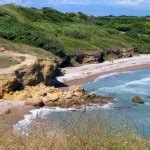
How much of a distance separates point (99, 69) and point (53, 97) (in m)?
28.0

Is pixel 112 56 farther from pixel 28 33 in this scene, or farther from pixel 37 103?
pixel 37 103

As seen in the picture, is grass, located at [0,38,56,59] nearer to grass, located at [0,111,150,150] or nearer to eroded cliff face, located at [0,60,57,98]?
eroded cliff face, located at [0,60,57,98]

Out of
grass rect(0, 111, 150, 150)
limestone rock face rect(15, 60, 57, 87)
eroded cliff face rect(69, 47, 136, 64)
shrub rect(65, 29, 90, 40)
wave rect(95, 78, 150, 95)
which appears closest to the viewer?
grass rect(0, 111, 150, 150)

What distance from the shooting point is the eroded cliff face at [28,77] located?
40.7 meters

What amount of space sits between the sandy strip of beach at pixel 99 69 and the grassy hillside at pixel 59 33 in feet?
11.7

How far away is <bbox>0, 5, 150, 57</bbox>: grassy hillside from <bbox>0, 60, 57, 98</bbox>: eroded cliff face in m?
16.5

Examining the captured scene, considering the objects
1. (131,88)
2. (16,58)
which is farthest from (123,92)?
(16,58)

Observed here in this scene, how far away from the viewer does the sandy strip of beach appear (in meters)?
57.7

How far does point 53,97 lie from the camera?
132 feet

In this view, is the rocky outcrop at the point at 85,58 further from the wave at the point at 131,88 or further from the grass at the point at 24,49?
the wave at the point at 131,88

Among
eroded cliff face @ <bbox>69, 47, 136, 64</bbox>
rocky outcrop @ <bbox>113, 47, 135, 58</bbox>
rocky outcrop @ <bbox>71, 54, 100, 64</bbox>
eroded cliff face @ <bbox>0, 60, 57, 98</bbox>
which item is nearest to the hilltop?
eroded cliff face @ <bbox>69, 47, 136, 64</bbox>

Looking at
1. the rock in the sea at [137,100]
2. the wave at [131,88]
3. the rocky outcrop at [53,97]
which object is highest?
the rocky outcrop at [53,97]

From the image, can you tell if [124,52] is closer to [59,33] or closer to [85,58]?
[59,33]

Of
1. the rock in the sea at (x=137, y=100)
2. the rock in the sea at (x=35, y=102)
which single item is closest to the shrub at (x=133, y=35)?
the rock in the sea at (x=137, y=100)
